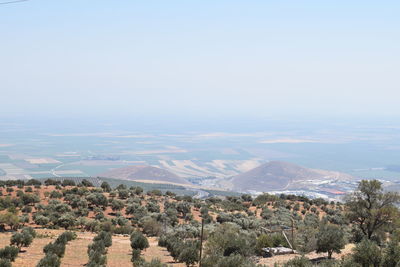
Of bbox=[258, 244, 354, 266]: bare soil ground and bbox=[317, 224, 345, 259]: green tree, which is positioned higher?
bbox=[317, 224, 345, 259]: green tree

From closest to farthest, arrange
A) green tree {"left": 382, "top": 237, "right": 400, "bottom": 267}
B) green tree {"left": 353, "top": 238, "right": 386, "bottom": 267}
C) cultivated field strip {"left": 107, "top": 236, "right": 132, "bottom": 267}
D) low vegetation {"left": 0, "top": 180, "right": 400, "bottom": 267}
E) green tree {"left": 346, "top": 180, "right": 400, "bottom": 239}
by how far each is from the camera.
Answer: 1. green tree {"left": 382, "top": 237, "right": 400, "bottom": 267}
2. green tree {"left": 353, "top": 238, "right": 386, "bottom": 267}
3. low vegetation {"left": 0, "top": 180, "right": 400, "bottom": 267}
4. cultivated field strip {"left": 107, "top": 236, "right": 132, "bottom": 267}
5. green tree {"left": 346, "top": 180, "right": 400, "bottom": 239}

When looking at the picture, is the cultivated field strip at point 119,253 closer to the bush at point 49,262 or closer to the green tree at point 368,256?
the bush at point 49,262

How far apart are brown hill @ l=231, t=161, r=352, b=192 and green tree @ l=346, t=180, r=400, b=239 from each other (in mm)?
107707

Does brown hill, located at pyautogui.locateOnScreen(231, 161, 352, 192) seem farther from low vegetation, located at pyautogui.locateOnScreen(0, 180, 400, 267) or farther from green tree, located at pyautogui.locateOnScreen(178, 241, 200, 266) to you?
green tree, located at pyautogui.locateOnScreen(178, 241, 200, 266)

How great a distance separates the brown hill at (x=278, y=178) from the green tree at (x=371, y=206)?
4240 inches

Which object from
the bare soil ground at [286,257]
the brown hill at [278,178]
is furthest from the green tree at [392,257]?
the brown hill at [278,178]

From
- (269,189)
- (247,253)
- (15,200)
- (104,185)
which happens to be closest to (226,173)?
(269,189)

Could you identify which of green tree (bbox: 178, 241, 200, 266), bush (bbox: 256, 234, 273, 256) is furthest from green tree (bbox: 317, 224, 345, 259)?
green tree (bbox: 178, 241, 200, 266)

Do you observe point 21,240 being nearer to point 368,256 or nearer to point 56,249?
point 56,249

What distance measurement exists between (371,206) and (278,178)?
12952 cm

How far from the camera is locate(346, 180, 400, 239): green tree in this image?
2728cm

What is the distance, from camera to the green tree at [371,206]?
27.3 metres

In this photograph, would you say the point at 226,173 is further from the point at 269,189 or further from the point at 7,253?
the point at 7,253

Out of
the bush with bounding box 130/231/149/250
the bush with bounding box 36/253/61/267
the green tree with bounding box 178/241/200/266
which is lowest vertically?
the bush with bounding box 130/231/149/250
